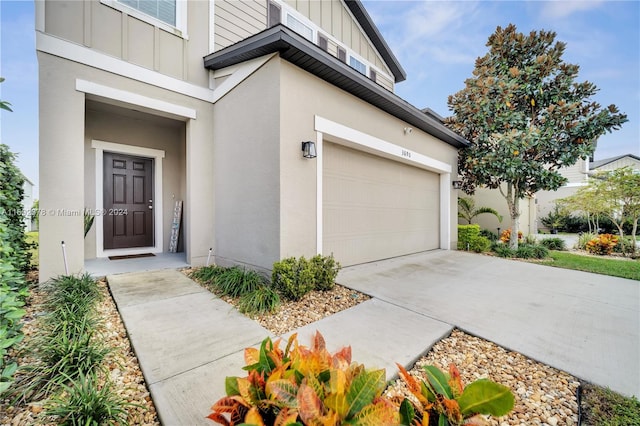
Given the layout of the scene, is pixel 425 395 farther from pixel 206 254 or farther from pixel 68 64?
pixel 68 64

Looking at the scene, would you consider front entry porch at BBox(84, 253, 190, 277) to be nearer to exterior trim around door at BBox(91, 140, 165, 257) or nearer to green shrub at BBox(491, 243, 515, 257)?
exterior trim around door at BBox(91, 140, 165, 257)

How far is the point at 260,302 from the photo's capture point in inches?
130

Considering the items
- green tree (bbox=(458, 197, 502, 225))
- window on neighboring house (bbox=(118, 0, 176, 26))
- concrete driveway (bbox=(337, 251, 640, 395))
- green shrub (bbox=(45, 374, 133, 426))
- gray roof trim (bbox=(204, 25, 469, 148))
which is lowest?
concrete driveway (bbox=(337, 251, 640, 395))

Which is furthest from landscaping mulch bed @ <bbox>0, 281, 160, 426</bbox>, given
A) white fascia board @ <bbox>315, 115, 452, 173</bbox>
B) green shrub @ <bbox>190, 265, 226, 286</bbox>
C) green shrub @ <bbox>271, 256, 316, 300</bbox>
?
white fascia board @ <bbox>315, 115, 452, 173</bbox>

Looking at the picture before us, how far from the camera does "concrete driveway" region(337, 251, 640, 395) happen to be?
245cm

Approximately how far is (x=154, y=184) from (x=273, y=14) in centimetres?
533

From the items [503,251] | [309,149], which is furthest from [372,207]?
[503,251]

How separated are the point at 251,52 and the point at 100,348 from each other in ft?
14.3

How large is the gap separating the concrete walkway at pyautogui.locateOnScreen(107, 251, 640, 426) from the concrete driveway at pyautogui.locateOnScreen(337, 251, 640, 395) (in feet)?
0.04

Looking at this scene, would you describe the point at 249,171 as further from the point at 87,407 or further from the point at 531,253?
the point at 531,253

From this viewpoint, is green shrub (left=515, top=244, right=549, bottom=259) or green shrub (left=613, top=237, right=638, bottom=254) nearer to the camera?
green shrub (left=515, top=244, right=549, bottom=259)

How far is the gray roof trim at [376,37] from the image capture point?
9141 mm

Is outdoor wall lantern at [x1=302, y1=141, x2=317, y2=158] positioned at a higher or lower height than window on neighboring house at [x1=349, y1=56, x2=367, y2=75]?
lower

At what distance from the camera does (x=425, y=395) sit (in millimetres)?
1177
